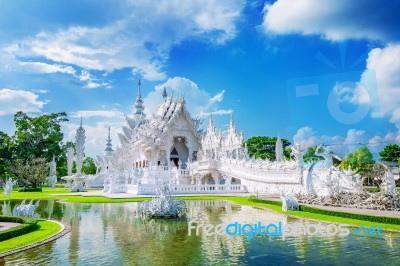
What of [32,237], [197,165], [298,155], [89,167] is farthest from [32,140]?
[32,237]

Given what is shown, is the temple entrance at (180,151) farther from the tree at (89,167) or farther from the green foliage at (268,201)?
the tree at (89,167)

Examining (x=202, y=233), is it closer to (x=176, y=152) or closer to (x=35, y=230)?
(x=35, y=230)

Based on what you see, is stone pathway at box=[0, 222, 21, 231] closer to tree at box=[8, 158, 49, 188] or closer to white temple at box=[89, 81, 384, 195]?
white temple at box=[89, 81, 384, 195]

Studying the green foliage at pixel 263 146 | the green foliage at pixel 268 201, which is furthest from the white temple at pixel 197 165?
the green foliage at pixel 263 146

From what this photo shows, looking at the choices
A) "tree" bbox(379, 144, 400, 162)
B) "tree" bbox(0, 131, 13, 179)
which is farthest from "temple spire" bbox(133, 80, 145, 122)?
"tree" bbox(379, 144, 400, 162)

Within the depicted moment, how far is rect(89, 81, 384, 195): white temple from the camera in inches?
958

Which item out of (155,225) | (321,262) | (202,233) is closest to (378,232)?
(321,262)

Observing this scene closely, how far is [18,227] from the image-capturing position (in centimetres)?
1127

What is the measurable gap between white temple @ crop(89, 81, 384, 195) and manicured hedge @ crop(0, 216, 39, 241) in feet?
25.2

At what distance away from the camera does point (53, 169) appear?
5472 cm

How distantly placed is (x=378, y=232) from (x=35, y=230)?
10702 mm

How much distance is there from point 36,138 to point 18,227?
52956 mm

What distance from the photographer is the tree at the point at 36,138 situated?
58.1 meters

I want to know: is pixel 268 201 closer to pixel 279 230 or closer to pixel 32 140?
pixel 279 230
